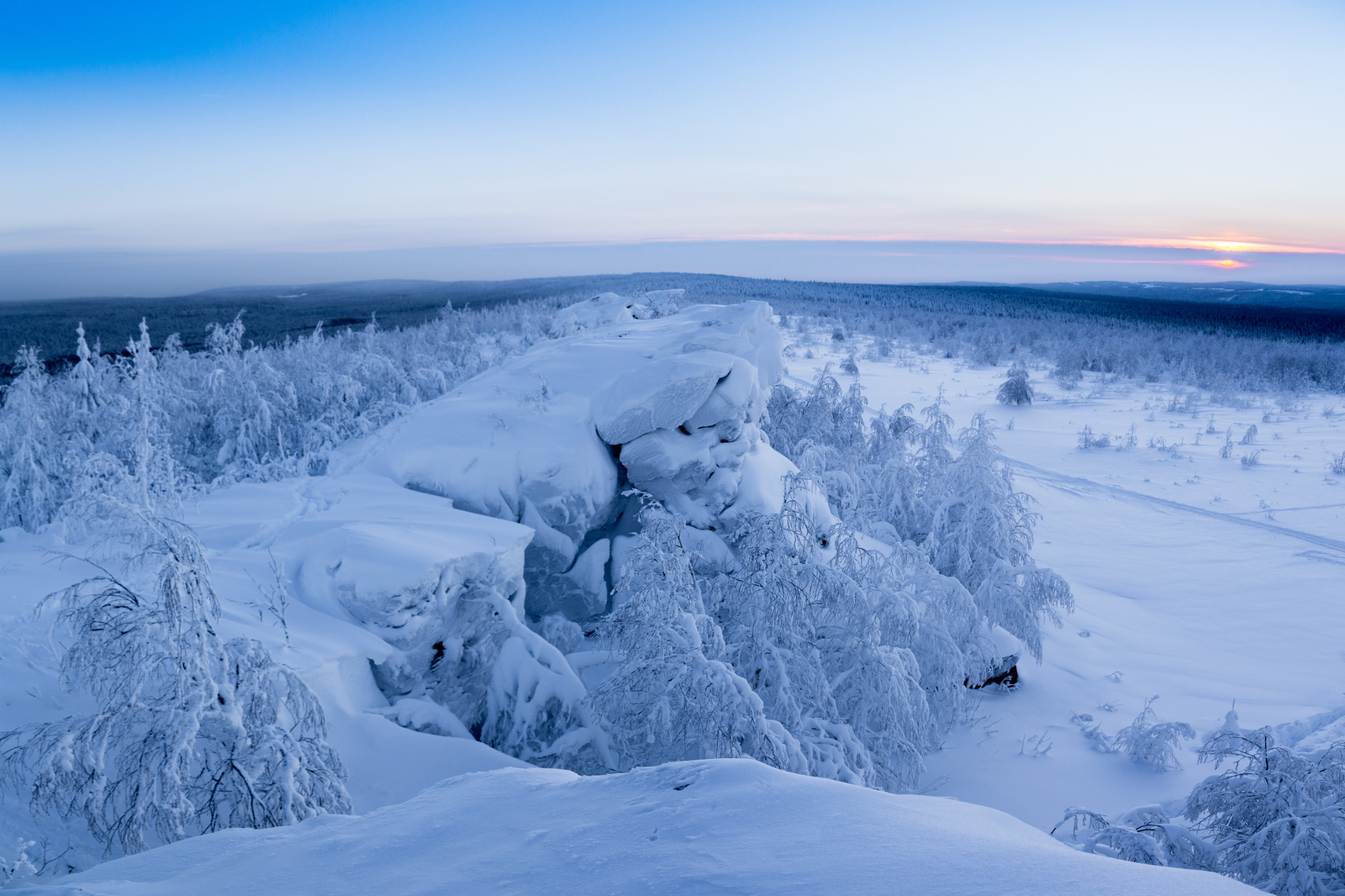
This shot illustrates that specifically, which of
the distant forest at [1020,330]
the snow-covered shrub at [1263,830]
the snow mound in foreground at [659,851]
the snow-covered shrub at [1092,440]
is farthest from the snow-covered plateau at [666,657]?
the distant forest at [1020,330]

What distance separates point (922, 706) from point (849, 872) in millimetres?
4362

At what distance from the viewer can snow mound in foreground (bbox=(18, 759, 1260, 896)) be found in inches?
85.0

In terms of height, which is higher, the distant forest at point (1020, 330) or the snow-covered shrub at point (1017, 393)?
the distant forest at point (1020, 330)

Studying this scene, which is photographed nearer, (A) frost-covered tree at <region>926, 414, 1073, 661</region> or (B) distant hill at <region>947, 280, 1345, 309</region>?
(A) frost-covered tree at <region>926, 414, 1073, 661</region>

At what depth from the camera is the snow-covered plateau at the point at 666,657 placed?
2471 mm

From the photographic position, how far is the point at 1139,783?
21.0 feet

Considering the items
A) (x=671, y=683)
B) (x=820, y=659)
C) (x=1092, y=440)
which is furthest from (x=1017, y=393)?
(x=671, y=683)

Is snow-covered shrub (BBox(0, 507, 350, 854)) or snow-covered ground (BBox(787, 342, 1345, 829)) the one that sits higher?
snow-covered shrub (BBox(0, 507, 350, 854))

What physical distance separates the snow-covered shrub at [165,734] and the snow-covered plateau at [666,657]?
7.0 inches

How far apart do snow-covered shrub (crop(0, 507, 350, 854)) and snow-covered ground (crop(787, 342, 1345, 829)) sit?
6140 mm

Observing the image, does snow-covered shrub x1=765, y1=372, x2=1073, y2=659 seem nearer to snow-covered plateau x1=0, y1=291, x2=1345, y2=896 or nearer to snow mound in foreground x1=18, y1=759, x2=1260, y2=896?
snow-covered plateau x1=0, y1=291, x2=1345, y2=896

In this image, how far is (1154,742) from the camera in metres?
6.51

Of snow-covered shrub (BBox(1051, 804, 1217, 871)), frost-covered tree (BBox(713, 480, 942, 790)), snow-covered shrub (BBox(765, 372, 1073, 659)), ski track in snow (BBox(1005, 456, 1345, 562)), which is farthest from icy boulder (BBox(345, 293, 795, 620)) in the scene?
ski track in snow (BBox(1005, 456, 1345, 562))

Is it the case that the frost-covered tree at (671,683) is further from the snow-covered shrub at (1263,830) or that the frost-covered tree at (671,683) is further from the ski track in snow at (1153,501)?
the ski track in snow at (1153,501)
